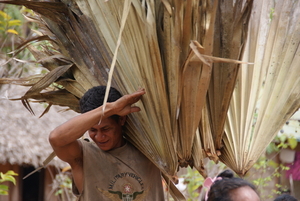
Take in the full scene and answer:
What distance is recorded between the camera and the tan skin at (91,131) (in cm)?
183

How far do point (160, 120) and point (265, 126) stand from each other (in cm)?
51

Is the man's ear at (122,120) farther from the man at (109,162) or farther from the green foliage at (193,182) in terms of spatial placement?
the green foliage at (193,182)

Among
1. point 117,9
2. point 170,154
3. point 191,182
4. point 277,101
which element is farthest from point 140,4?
point 191,182

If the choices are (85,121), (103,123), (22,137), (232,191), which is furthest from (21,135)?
(232,191)

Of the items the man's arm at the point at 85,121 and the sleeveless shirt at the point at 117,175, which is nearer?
the man's arm at the point at 85,121

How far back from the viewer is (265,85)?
2.11 meters

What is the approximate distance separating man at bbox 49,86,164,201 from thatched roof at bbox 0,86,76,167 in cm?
419

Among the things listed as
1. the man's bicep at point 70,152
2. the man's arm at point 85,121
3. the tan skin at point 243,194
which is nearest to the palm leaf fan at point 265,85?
the tan skin at point 243,194

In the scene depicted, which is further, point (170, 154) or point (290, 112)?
point (290, 112)

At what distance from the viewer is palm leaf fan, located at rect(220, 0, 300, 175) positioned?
6.64 feet

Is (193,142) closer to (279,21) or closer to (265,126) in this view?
(265,126)

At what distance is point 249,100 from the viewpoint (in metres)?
2.10

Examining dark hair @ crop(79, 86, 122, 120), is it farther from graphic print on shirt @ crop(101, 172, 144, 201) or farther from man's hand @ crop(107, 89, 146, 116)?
graphic print on shirt @ crop(101, 172, 144, 201)

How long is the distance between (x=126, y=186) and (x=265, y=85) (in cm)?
81
